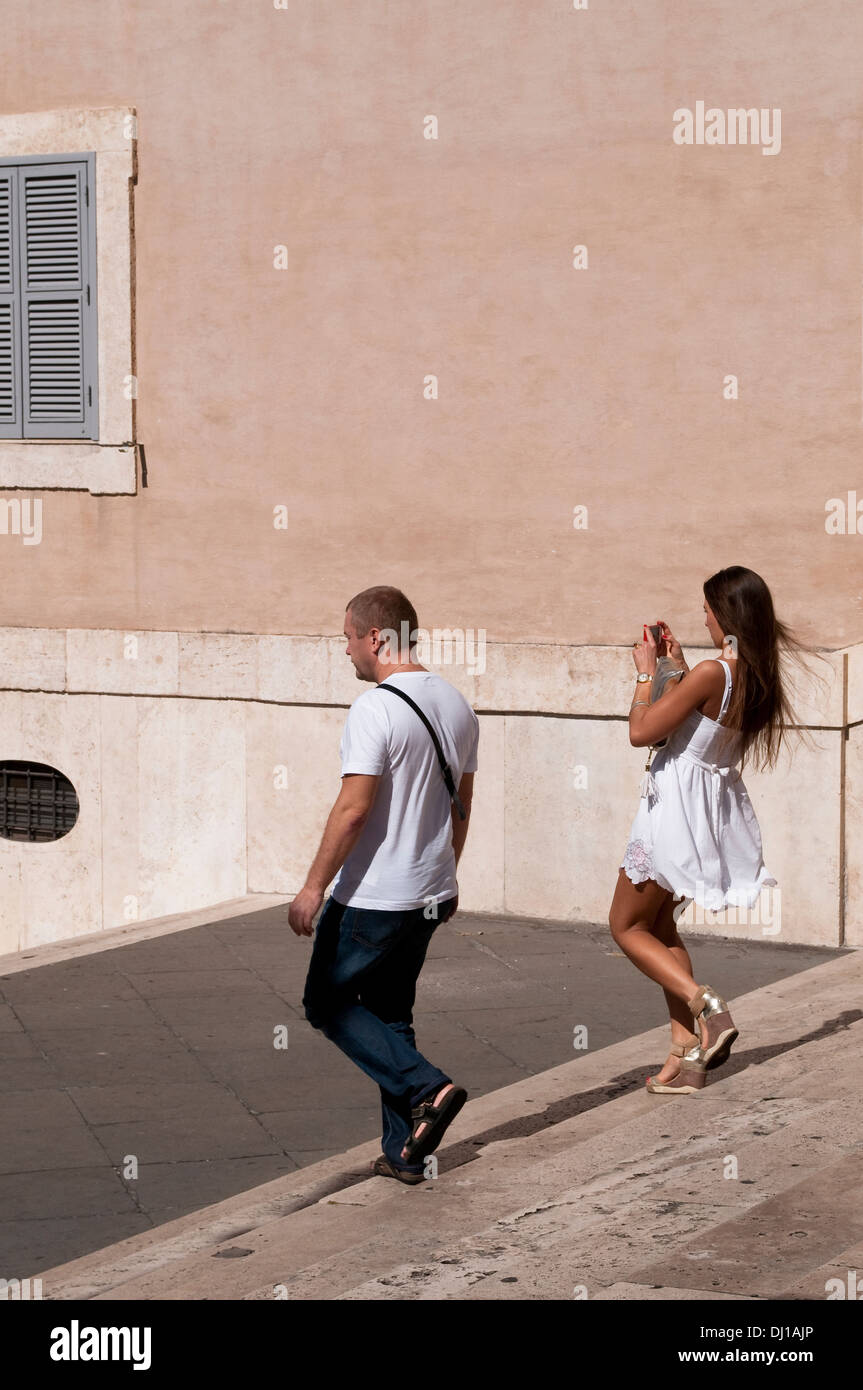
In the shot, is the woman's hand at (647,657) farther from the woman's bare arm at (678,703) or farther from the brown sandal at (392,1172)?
the brown sandal at (392,1172)

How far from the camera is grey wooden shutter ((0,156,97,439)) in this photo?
36.4 ft

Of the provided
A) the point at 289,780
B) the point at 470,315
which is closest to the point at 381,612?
the point at 470,315

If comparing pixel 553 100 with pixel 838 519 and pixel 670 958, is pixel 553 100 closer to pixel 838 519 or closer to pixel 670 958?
pixel 838 519

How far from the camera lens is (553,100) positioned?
963cm

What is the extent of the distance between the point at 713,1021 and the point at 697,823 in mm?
658

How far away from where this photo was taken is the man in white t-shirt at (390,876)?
535 centimetres

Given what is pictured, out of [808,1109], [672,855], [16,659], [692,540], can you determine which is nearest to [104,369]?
[16,659]

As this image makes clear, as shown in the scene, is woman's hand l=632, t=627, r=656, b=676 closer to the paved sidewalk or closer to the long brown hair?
the long brown hair

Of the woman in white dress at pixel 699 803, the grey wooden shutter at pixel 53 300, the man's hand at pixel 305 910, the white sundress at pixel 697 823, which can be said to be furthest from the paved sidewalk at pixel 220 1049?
the grey wooden shutter at pixel 53 300

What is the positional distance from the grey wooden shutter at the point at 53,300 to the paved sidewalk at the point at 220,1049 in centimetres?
350

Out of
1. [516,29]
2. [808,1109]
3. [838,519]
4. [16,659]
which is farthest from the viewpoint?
[16,659]

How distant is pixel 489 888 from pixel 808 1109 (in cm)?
390

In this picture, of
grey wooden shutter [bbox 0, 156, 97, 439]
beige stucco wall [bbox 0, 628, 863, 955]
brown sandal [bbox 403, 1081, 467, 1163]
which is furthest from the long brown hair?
grey wooden shutter [bbox 0, 156, 97, 439]
